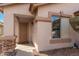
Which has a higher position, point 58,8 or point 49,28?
point 58,8

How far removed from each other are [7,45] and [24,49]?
0.86 feet

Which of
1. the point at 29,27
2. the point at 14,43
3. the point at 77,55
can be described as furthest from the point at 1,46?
the point at 77,55

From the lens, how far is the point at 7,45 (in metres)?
1.84

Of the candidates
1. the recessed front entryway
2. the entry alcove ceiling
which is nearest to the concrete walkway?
the recessed front entryway

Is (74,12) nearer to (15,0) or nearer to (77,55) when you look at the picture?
(77,55)

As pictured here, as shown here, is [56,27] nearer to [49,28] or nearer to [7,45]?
[49,28]

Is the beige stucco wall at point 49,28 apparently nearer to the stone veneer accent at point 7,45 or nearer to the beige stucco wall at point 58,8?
the beige stucco wall at point 58,8

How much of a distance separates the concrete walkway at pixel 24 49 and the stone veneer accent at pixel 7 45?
79mm

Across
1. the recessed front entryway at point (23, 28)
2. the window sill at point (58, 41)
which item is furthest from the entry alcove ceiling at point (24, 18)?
the window sill at point (58, 41)

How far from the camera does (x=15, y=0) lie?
6.27ft

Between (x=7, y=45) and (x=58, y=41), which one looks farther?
(x=58, y=41)

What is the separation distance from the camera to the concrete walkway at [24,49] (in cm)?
189

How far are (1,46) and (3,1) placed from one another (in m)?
0.69

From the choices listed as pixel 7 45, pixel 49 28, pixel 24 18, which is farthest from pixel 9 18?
pixel 49 28
